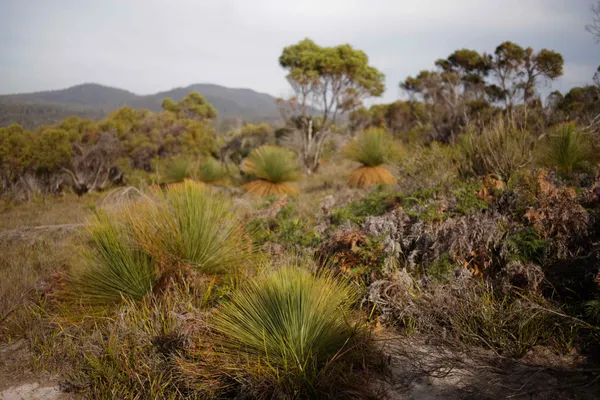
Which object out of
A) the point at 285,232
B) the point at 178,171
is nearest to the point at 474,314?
the point at 285,232

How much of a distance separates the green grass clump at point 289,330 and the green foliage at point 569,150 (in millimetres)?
5750

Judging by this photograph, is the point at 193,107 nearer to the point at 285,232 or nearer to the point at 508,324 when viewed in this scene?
the point at 285,232

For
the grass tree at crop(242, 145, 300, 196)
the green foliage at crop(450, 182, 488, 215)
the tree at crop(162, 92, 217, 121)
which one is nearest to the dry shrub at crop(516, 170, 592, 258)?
the green foliage at crop(450, 182, 488, 215)

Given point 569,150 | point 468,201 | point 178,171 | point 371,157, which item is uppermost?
point 569,150

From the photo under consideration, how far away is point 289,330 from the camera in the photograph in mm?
2484

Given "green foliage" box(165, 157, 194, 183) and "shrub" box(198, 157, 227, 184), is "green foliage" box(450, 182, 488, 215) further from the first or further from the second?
"shrub" box(198, 157, 227, 184)

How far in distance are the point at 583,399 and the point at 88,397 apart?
3.37 meters

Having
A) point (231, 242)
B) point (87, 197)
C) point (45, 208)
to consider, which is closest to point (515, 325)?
point (231, 242)

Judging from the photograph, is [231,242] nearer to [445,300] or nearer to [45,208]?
[445,300]

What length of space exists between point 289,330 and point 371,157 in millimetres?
7331

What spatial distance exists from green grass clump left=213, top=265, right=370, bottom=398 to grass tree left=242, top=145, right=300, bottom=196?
676 centimetres

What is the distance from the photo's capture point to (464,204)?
13.7 feet

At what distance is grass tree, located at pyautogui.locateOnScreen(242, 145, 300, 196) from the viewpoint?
371 inches

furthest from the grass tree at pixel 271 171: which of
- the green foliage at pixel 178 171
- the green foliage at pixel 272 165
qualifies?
the green foliage at pixel 178 171
